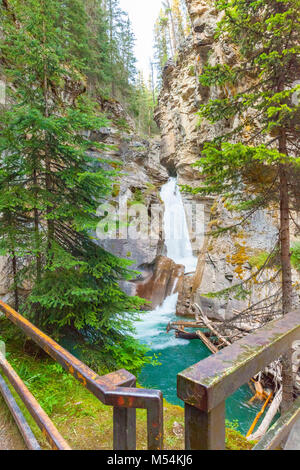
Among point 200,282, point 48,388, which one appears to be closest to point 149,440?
point 48,388

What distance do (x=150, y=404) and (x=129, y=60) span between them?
38.0 meters

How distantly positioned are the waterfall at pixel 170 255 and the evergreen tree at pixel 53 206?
18.9 ft

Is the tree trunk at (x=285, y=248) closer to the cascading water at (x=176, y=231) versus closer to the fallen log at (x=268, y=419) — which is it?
the fallen log at (x=268, y=419)

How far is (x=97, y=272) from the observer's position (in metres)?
4.25

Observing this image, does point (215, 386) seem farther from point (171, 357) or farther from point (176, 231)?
point (176, 231)

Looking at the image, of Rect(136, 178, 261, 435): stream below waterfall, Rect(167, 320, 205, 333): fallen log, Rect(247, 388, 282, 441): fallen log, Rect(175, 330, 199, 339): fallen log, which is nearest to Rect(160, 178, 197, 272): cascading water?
Rect(136, 178, 261, 435): stream below waterfall

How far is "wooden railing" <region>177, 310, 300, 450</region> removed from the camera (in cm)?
84

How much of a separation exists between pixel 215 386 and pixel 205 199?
2131 centimetres

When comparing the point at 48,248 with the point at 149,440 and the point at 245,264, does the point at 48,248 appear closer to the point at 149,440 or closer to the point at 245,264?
the point at 149,440

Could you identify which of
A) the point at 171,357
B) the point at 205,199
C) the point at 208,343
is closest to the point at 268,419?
the point at 208,343

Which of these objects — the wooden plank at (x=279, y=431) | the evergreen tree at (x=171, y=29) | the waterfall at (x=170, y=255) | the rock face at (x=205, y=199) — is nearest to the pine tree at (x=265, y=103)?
the rock face at (x=205, y=199)

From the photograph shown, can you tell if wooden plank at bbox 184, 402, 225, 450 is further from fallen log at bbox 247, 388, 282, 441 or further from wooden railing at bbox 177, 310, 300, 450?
fallen log at bbox 247, 388, 282, 441

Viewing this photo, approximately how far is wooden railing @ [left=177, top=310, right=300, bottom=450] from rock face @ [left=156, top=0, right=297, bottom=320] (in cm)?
506

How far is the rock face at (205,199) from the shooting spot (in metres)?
8.96
